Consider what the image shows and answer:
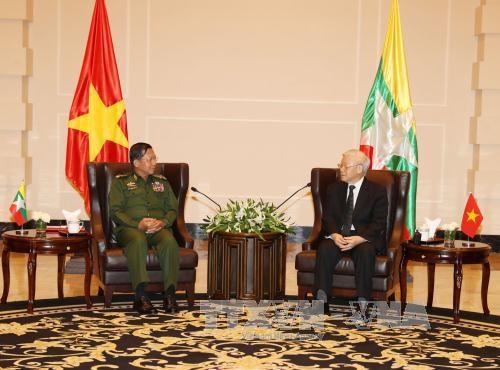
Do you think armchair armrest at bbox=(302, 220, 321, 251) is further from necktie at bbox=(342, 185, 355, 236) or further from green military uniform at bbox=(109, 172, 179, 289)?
green military uniform at bbox=(109, 172, 179, 289)

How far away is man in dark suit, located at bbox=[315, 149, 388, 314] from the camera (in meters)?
6.18

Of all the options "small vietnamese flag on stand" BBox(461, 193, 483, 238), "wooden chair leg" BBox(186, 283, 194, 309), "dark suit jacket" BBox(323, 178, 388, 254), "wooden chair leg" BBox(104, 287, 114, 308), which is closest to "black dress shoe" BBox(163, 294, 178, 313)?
"wooden chair leg" BBox(186, 283, 194, 309)

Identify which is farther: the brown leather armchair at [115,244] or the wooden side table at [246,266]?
the wooden side table at [246,266]

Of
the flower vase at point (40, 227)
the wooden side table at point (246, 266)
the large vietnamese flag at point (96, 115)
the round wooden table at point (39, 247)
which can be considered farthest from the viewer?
the large vietnamese flag at point (96, 115)

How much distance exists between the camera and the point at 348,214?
6520 millimetres

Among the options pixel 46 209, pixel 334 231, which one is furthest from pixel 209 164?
pixel 334 231

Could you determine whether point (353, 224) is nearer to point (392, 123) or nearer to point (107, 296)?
point (107, 296)

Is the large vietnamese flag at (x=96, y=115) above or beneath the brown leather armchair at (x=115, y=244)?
above

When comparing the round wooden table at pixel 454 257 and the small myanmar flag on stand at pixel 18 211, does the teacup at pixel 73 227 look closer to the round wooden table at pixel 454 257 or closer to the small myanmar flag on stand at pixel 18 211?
the small myanmar flag on stand at pixel 18 211

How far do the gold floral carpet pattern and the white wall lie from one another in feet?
13.0

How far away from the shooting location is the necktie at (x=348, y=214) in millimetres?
6457

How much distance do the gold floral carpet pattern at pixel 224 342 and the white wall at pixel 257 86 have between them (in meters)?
3.95

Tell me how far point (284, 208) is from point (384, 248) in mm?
3749

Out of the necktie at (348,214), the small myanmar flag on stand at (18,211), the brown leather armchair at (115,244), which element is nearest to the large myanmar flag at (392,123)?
the necktie at (348,214)
